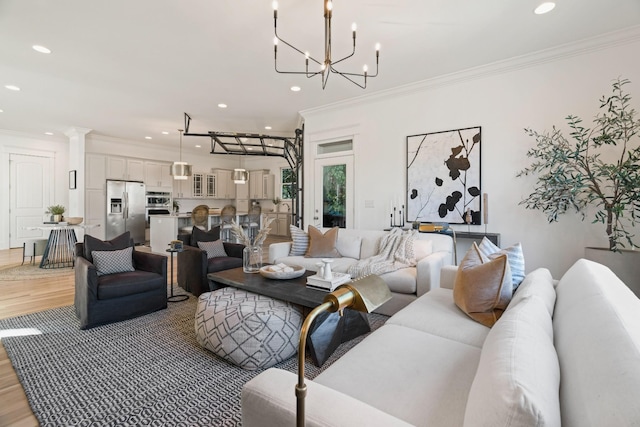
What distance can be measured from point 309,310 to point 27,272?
5.32 metres

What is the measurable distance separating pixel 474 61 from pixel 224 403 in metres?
4.33

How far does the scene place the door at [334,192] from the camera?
512 centimetres

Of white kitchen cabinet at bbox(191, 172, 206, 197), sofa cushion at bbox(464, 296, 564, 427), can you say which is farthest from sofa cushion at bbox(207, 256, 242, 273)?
white kitchen cabinet at bbox(191, 172, 206, 197)

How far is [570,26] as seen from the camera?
2.93 metres

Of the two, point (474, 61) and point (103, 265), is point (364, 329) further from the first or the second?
point (474, 61)

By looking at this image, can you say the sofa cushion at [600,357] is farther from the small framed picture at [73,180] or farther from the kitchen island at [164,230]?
the small framed picture at [73,180]

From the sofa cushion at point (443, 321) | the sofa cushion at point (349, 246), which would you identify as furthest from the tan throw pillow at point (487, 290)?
the sofa cushion at point (349, 246)

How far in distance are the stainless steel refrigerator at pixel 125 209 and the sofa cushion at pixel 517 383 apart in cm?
848

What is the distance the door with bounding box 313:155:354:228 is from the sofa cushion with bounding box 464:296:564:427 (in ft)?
13.7

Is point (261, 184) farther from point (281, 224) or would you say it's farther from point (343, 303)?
point (343, 303)

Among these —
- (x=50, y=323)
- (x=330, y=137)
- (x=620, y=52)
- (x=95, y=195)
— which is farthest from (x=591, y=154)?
(x=95, y=195)

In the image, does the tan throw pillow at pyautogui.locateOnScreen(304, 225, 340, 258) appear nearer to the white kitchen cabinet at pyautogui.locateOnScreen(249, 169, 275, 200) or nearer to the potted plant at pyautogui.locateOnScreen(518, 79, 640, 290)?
the potted plant at pyautogui.locateOnScreen(518, 79, 640, 290)

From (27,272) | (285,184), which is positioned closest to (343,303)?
(27,272)

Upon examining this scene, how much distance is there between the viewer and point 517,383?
64 centimetres
